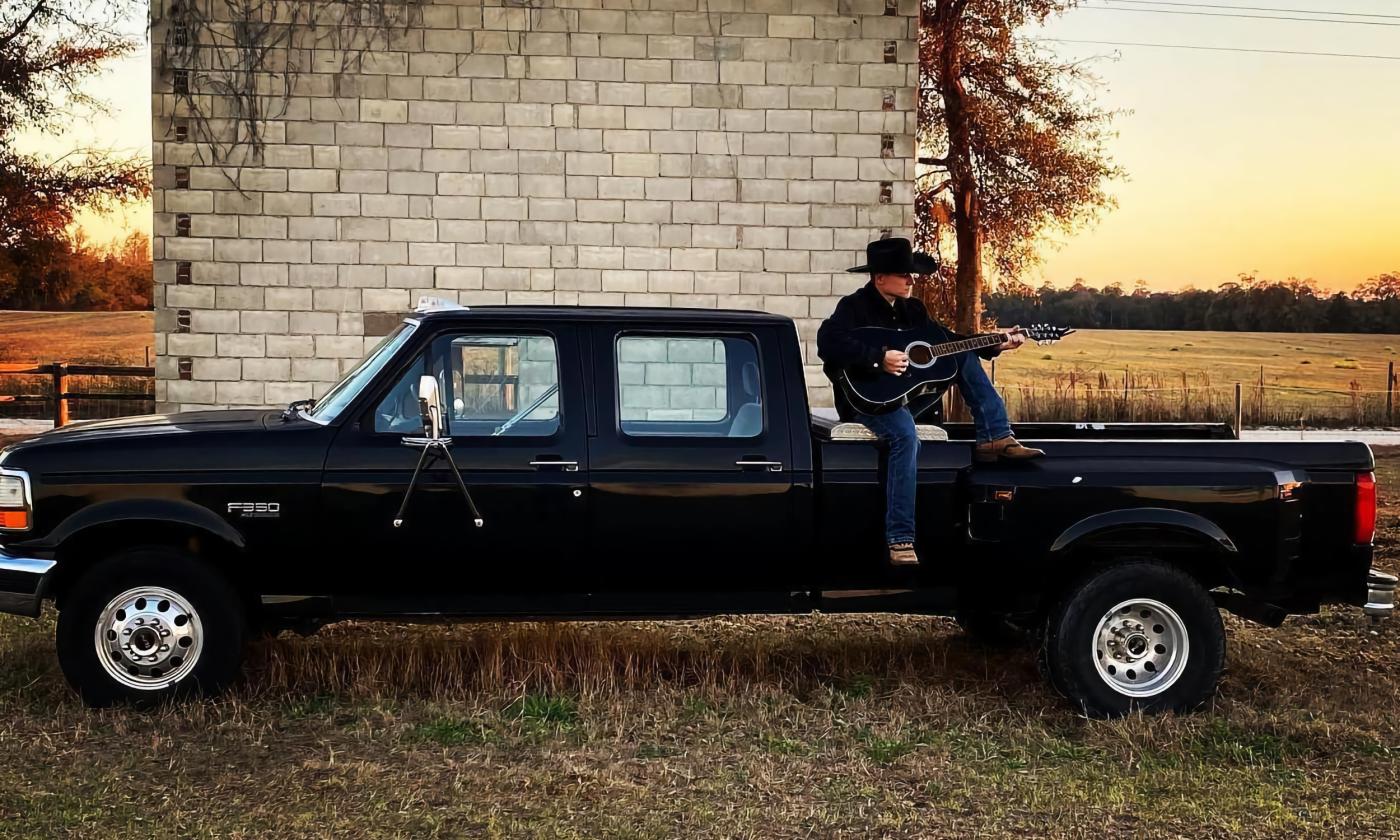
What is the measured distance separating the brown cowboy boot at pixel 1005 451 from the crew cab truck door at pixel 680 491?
0.92 metres

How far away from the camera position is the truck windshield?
21.7 ft

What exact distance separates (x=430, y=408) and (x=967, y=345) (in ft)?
8.24

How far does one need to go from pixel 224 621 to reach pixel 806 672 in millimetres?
2968

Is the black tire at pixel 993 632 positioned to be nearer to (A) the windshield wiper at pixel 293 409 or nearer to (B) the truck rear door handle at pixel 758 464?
(B) the truck rear door handle at pixel 758 464

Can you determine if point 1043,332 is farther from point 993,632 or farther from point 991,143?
point 991,143

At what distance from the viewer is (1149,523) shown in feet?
21.8

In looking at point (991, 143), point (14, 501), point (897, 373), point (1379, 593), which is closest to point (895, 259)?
point (897, 373)

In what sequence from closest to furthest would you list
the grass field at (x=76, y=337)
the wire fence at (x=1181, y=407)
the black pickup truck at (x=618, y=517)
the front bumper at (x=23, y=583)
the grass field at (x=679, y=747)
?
the grass field at (x=679, y=747) → the front bumper at (x=23, y=583) → the black pickup truck at (x=618, y=517) → the wire fence at (x=1181, y=407) → the grass field at (x=76, y=337)

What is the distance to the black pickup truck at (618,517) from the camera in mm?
6406

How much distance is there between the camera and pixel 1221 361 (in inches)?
1599

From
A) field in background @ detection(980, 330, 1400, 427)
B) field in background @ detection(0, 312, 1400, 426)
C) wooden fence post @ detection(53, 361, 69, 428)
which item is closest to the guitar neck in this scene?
field in background @ detection(980, 330, 1400, 427)

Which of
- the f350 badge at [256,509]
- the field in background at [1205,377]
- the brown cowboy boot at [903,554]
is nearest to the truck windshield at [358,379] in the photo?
the f350 badge at [256,509]

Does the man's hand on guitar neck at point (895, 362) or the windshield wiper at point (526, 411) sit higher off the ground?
the man's hand on guitar neck at point (895, 362)

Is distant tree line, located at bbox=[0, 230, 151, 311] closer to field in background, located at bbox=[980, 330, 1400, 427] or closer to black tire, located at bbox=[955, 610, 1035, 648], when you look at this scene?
field in background, located at bbox=[980, 330, 1400, 427]
